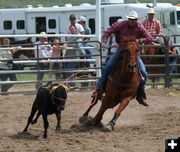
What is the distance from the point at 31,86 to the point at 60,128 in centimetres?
653

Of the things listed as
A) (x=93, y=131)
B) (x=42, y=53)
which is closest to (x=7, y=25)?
(x=42, y=53)

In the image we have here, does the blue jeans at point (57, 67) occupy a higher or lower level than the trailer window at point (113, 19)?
lower

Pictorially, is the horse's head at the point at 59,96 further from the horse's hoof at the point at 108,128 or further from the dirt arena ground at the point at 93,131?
the horse's hoof at the point at 108,128

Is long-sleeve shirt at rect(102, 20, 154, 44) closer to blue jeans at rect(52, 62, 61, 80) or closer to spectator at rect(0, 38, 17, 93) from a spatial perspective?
spectator at rect(0, 38, 17, 93)

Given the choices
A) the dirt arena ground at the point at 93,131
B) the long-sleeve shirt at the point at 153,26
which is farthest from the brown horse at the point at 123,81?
the long-sleeve shirt at the point at 153,26

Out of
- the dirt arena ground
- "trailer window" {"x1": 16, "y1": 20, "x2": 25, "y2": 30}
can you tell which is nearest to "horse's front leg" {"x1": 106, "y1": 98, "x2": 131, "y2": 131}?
the dirt arena ground

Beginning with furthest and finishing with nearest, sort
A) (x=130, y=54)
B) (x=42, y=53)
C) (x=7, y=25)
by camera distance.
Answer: (x=7, y=25), (x=42, y=53), (x=130, y=54)

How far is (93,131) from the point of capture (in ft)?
30.2

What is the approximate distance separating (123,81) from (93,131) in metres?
0.87

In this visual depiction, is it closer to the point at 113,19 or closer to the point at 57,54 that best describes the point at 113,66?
the point at 57,54

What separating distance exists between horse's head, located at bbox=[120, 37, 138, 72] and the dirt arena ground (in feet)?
3.16

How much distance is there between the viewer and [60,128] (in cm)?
916

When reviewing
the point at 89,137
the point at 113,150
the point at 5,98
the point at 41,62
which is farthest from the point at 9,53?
the point at 113,150

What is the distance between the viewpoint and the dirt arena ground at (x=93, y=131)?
7.91m
